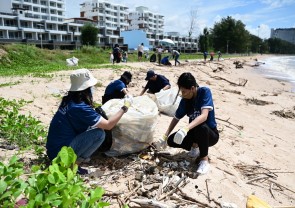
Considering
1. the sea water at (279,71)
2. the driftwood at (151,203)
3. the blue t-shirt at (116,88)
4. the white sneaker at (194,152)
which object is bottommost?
the sea water at (279,71)

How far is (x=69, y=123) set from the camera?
106 inches

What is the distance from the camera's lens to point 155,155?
10.8 ft

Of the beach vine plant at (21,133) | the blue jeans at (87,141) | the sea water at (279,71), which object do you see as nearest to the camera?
the blue jeans at (87,141)

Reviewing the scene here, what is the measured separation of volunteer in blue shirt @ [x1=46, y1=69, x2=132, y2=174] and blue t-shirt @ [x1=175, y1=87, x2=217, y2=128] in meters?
0.84

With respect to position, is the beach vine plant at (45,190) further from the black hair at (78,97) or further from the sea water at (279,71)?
the sea water at (279,71)

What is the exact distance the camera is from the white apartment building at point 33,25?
41000mm

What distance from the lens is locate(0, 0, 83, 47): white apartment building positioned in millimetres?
41000

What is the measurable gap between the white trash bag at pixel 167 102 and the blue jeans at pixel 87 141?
298cm

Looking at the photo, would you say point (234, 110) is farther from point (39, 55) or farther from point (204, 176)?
point (39, 55)

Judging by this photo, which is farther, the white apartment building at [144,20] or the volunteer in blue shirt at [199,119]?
the white apartment building at [144,20]

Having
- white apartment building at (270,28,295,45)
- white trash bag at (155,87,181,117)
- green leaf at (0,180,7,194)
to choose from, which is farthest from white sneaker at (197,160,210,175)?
white apartment building at (270,28,295,45)

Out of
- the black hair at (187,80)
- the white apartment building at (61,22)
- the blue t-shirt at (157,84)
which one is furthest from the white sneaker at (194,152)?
A: the white apartment building at (61,22)

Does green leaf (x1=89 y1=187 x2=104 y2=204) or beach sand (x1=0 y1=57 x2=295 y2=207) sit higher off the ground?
green leaf (x1=89 y1=187 x2=104 y2=204)

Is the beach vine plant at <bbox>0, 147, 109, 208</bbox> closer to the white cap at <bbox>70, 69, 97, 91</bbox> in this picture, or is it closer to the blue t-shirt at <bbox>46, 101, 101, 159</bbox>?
the blue t-shirt at <bbox>46, 101, 101, 159</bbox>
